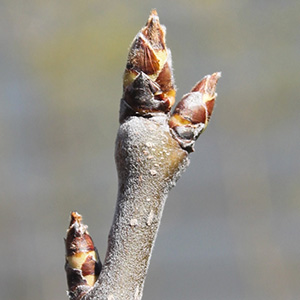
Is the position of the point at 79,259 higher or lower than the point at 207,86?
lower

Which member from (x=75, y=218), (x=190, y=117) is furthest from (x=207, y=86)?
(x=75, y=218)

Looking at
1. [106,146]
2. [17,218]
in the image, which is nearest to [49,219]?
[17,218]

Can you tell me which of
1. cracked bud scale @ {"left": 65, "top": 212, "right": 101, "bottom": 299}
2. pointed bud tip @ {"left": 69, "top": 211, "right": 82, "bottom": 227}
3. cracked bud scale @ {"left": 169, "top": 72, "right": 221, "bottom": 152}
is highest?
cracked bud scale @ {"left": 169, "top": 72, "right": 221, "bottom": 152}

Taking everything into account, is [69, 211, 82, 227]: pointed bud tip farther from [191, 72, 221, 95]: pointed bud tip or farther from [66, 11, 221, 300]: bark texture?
[191, 72, 221, 95]: pointed bud tip

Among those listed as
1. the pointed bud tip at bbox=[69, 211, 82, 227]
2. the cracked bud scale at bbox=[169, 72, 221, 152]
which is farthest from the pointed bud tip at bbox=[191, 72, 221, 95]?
the pointed bud tip at bbox=[69, 211, 82, 227]

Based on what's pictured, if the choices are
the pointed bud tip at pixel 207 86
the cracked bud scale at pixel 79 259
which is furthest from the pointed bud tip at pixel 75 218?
the pointed bud tip at pixel 207 86

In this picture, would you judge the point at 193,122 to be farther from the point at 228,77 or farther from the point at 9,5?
the point at 9,5

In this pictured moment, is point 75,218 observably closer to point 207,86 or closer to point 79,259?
point 79,259
